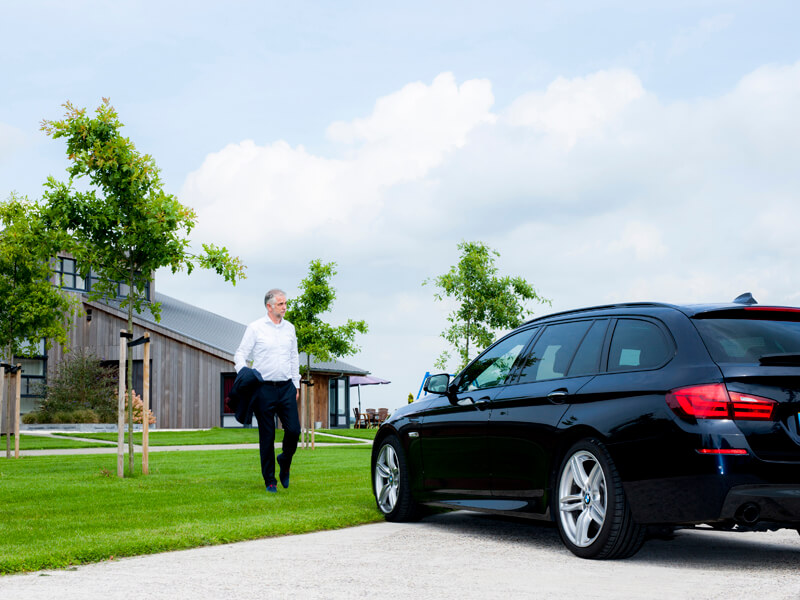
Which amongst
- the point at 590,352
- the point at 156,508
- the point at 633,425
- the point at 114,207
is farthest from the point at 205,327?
the point at 633,425

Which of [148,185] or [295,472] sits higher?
[148,185]

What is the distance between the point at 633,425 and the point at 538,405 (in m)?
0.92

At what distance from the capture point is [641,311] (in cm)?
625

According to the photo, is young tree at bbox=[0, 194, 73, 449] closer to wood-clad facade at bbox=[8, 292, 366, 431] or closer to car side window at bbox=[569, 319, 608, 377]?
wood-clad facade at bbox=[8, 292, 366, 431]

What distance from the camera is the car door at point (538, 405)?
20.7 ft

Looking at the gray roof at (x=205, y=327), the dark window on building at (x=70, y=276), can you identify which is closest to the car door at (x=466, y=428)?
the gray roof at (x=205, y=327)

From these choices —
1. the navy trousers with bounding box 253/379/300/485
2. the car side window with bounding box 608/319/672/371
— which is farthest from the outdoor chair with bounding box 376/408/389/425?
the car side window with bounding box 608/319/672/371

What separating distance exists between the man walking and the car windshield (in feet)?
17.4

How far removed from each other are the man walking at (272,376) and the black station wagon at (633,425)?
3112 millimetres

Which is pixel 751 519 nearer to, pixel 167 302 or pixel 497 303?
pixel 497 303

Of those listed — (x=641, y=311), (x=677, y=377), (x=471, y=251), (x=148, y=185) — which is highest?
(x=471, y=251)

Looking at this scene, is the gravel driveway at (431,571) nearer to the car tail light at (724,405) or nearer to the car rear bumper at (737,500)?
the car rear bumper at (737,500)

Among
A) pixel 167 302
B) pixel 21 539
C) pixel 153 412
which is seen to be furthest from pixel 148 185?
pixel 167 302

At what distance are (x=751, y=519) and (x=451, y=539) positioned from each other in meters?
2.35
